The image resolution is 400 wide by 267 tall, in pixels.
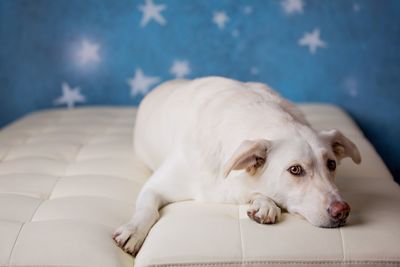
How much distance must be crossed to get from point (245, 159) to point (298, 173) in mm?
182

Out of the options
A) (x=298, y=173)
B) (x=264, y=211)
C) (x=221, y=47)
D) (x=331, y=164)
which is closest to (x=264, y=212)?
(x=264, y=211)

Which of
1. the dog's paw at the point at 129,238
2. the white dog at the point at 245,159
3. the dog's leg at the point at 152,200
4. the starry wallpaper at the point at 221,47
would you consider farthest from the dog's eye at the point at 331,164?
the starry wallpaper at the point at 221,47

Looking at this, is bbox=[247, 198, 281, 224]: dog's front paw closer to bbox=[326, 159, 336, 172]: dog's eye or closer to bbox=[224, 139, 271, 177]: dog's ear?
bbox=[224, 139, 271, 177]: dog's ear

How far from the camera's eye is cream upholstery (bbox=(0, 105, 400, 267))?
154cm

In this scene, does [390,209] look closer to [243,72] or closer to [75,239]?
[75,239]

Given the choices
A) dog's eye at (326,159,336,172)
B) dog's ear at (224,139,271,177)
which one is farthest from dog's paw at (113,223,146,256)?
dog's eye at (326,159,336,172)

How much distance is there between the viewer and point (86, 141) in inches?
116

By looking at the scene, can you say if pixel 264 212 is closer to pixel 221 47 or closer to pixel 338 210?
pixel 338 210

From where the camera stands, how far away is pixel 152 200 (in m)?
1.92

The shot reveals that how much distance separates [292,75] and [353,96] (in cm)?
46

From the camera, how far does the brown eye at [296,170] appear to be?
1714mm

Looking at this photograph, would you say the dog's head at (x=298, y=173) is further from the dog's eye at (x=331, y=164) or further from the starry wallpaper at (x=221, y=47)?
the starry wallpaper at (x=221, y=47)

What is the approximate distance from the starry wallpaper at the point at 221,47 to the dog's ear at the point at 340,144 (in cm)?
178

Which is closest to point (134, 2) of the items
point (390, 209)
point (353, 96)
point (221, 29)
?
point (221, 29)
